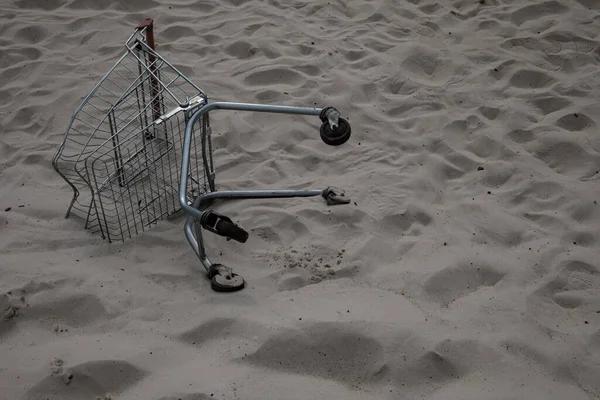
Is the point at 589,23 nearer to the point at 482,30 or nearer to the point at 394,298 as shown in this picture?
the point at 482,30

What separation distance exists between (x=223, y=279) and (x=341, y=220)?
67 cm

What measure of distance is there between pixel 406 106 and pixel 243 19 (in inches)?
55.1

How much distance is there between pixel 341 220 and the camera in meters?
2.98

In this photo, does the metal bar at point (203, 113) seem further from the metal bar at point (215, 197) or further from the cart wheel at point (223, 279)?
the cart wheel at point (223, 279)

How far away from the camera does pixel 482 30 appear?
172 inches

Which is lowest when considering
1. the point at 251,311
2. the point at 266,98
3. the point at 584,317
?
the point at 584,317

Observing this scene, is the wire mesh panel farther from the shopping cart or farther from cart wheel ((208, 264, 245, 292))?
cart wheel ((208, 264, 245, 292))

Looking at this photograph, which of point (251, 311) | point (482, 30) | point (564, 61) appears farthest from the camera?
point (482, 30)

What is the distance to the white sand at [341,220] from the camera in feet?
7.52

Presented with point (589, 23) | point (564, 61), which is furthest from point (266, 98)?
point (589, 23)

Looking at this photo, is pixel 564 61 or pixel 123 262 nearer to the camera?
pixel 123 262

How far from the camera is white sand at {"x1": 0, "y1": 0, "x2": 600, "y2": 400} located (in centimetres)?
229

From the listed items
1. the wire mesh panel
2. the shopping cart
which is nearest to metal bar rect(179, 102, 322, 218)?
the shopping cart

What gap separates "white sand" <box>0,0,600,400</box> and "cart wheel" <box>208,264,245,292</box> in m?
0.04
